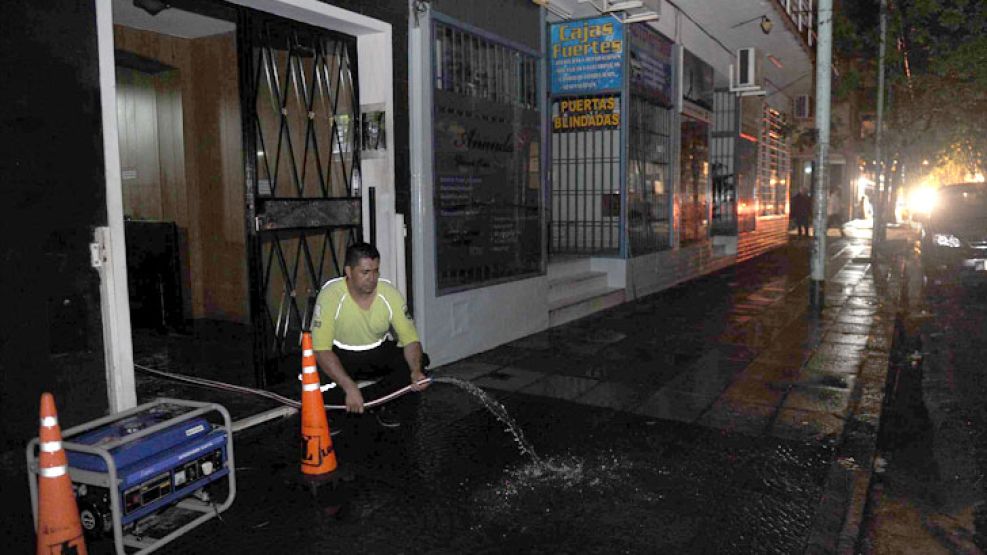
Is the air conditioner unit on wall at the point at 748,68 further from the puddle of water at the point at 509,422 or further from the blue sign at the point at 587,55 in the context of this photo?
the puddle of water at the point at 509,422

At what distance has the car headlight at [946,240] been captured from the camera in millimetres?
13227

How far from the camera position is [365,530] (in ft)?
12.6

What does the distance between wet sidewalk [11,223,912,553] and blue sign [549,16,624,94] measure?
4712 mm

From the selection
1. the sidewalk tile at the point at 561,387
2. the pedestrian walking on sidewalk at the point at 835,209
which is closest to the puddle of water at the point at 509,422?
the sidewalk tile at the point at 561,387

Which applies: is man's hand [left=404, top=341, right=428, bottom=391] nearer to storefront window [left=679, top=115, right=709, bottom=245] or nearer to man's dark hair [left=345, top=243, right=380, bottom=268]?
man's dark hair [left=345, top=243, right=380, bottom=268]

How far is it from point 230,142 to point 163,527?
590 cm

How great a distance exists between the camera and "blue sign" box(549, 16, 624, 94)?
1089 cm

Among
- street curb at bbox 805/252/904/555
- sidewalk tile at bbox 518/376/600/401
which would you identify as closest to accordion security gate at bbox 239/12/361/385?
sidewalk tile at bbox 518/376/600/401

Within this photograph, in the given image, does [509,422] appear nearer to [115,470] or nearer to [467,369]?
[467,369]

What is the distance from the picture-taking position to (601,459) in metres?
4.88

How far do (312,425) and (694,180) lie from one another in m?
12.5

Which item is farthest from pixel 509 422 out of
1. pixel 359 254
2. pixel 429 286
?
pixel 429 286

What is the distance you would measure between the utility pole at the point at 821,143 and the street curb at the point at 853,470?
9.05ft

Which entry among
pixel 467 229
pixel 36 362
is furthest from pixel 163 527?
pixel 467 229
